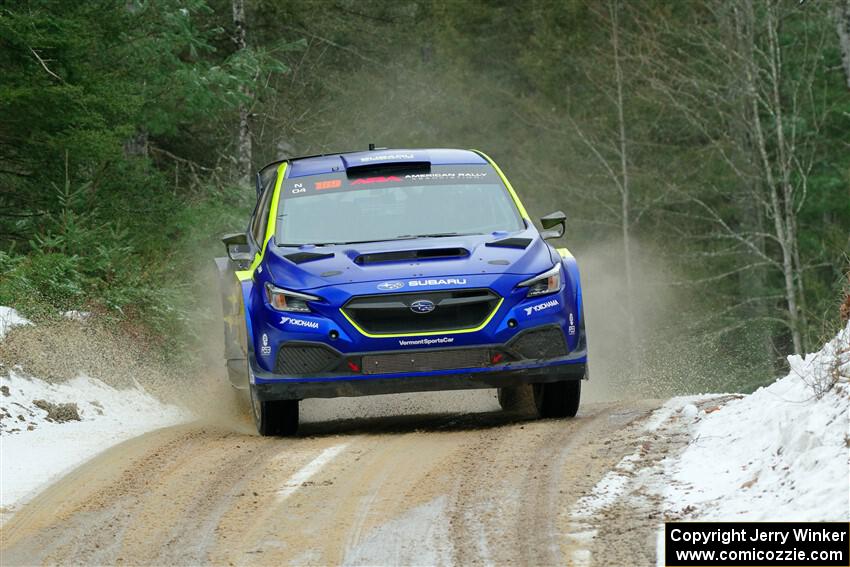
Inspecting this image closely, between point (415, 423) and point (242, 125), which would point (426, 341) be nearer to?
point (415, 423)

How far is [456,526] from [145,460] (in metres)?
2.86

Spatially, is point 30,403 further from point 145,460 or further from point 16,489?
point 16,489

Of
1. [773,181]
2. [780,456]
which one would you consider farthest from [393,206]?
[773,181]

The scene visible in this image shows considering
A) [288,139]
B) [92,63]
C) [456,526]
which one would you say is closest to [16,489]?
[456,526]

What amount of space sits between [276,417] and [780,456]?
4019mm

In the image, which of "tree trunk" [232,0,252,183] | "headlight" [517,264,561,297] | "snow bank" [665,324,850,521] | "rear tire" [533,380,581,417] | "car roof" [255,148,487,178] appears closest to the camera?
"snow bank" [665,324,850,521]

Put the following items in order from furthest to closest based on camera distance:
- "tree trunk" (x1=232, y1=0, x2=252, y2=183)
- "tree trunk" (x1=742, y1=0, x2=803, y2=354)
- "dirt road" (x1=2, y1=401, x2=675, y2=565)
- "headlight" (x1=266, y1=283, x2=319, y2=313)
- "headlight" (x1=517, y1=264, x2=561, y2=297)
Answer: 1. "tree trunk" (x1=742, y1=0, x2=803, y2=354)
2. "tree trunk" (x1=232, y1=0, x2=252, y2=183)
3. "headlight" (x1=517, y1=264, x2=561, y2=297)
4. "headlight" (x1=266, y1=283, x2=319, y2=313)
5. "dirt road" (x1=2, y1=401, x2=675, y2=565)

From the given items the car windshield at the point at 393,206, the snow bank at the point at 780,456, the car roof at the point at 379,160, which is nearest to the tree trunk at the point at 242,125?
the car roof at the point at 379,160

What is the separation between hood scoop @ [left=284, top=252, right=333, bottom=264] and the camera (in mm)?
9695

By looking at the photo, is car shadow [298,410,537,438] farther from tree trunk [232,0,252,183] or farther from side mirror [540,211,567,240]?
tree trunk [232,0,252,183]

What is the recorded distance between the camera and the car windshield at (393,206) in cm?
1041

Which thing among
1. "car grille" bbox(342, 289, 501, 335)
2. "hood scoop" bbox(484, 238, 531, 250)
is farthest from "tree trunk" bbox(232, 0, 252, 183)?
"car grille" bbox(342, 289, 501, 335)

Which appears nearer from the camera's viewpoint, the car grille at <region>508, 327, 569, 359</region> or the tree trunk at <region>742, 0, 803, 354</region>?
the car grille at <region>508, 327, 569, 359</region>

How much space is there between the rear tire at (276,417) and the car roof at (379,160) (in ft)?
6.79
